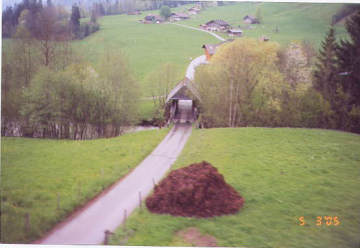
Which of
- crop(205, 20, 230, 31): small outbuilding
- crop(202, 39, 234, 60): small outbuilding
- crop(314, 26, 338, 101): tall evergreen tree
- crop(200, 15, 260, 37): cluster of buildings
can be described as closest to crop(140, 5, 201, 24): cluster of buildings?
crop(200, 15, 260, 37): cluster of buildings

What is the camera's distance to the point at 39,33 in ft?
26.8

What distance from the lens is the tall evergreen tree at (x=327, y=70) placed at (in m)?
8.23

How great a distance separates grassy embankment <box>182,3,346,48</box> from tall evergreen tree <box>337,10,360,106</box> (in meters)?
0.42

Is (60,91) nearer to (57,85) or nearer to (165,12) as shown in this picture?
(57,85)

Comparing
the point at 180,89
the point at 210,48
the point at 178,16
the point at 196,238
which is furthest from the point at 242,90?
the point at 196,238

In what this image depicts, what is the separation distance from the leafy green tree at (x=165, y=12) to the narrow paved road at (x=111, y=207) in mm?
3862

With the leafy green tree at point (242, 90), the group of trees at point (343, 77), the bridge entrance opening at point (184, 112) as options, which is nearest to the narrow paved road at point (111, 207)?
the bridge entrance opening at point (184, 112)

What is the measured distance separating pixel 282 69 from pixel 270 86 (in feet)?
3.33

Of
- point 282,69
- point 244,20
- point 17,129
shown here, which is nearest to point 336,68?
point 282,69

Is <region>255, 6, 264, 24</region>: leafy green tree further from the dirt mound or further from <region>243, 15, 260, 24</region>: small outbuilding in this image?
the dirt mound

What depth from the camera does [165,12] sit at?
7641 mm

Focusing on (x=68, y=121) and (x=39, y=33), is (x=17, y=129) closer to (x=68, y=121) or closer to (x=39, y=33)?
(x=68, y=121)

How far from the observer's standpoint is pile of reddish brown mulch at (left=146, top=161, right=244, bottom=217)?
18.6 ft

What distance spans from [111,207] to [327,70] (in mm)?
7716
